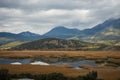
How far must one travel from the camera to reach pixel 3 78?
53812 millimetres

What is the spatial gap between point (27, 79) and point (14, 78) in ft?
15.5

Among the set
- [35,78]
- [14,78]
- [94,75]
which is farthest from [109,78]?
[14,78]

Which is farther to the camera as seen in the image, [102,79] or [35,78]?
[102,79]

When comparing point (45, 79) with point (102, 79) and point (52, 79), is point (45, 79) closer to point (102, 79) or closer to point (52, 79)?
point (52, 79)

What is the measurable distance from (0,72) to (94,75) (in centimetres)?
2040

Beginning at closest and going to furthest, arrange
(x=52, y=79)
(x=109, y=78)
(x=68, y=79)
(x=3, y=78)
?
(x=3, y=78) < (x=52, y=79) < (x=68, y=79) < (x=109, y=78)

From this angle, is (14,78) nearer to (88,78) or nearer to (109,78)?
(88,78)

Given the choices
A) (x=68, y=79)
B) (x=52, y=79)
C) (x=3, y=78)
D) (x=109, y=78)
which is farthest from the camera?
(x=109, y=78)

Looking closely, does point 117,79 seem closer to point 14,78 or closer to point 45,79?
point 45,79

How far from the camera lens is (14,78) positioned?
60344 mm

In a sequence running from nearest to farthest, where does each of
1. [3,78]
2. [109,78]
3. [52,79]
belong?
[3,78] < [52,79] < [109,78]

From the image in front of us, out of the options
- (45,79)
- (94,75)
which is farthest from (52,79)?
(94,75)

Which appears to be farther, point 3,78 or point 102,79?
point 102,79

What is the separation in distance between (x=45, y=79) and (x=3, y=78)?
951 cm
